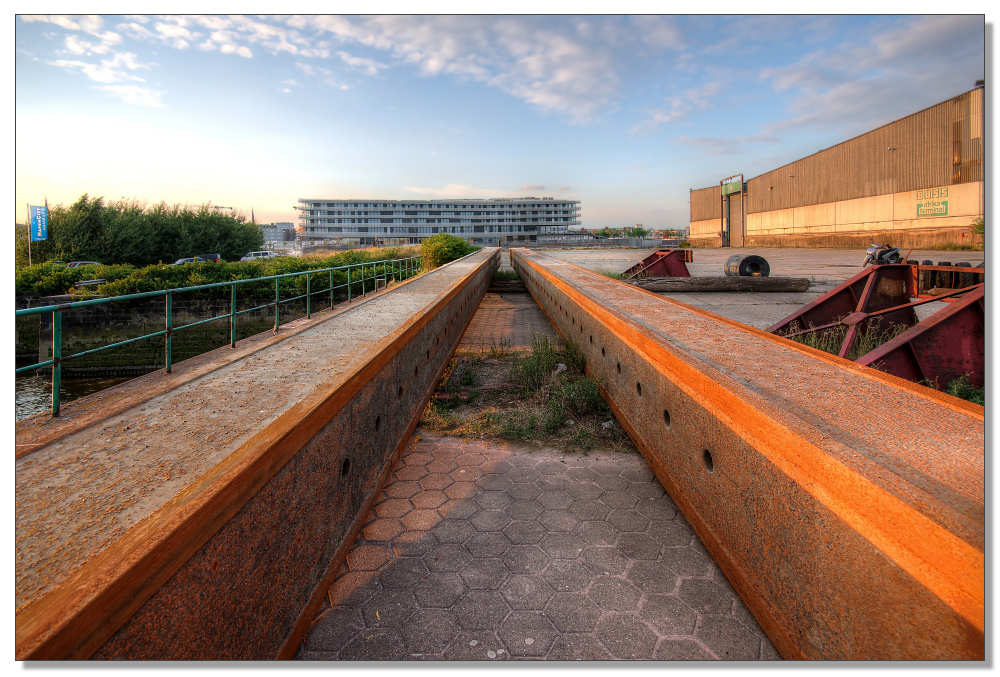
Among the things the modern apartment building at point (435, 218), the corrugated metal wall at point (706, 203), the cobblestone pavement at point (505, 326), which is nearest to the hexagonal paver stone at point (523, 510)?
the cobblestone pavement at point (505, 326)

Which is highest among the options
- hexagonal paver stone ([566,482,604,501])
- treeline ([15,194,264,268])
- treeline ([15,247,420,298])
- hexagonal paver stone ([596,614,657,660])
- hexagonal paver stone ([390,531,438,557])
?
treeline ([15,194,264,268])

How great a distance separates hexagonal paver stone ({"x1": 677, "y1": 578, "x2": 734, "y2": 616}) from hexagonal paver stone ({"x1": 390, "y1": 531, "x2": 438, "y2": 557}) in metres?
1.49

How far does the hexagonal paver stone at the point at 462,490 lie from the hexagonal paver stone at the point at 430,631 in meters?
1.24

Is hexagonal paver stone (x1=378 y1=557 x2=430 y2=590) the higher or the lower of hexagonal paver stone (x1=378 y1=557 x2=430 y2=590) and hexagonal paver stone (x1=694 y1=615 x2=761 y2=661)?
the higher

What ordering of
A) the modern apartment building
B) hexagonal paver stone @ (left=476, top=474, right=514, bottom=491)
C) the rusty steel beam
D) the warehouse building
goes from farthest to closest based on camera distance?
the modern apartment building
the warehouse building
hexagonal paver stone @ (left=476, top=474, right=514, bottom=491)
the rusty steel beam

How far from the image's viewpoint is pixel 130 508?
1.83 m

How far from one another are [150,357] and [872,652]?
107ft

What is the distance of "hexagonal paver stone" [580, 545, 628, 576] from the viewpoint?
9.28 ft

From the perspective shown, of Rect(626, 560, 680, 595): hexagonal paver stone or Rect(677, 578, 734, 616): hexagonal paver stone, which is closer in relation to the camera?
Rect(677, 578, 734, 616): hexagonal paver stone

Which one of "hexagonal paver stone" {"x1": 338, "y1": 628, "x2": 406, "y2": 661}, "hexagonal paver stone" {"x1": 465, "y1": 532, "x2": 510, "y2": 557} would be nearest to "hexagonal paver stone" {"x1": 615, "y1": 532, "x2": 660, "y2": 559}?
"hexagonal paver stone" {"x1": 465, "y1": 532, "x2": 510, "y2": 557}

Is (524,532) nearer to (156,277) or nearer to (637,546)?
(637,546)

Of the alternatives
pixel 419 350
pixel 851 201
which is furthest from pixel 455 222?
pixel 419 350

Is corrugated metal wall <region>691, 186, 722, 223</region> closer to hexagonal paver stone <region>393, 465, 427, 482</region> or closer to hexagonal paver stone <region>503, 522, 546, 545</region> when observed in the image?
hexagonal paver stone <region>393, 465, 427, 482</region>

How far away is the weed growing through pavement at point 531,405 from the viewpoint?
4.88 m
